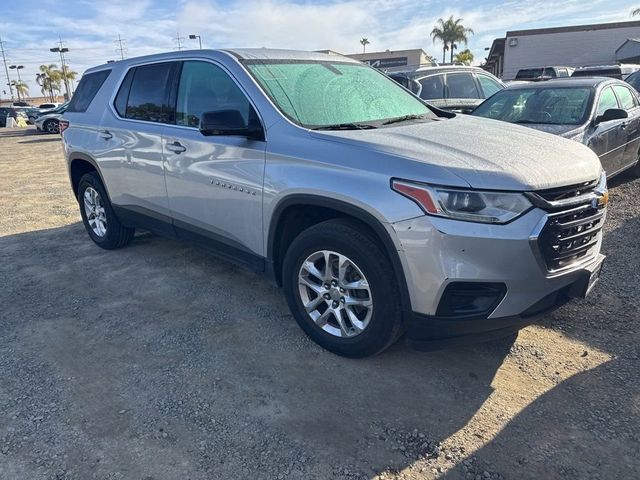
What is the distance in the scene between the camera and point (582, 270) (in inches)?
108

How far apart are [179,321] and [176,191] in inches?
42.1

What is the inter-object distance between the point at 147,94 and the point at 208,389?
2781mm

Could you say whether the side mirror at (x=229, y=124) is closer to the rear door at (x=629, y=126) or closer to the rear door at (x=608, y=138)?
the rear door at (x=608, y=138)

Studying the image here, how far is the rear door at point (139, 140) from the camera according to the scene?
419cm

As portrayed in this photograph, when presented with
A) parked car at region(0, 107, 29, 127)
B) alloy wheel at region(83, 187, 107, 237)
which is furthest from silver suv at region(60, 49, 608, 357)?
parked car at region(0, 107, 29, 127)

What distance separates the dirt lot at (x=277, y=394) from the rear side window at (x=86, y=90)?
2.05m

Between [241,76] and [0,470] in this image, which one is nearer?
[0,470]

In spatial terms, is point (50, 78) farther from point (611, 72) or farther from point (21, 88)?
point (611, 72)

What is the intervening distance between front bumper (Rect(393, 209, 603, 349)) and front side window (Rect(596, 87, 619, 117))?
4.44 meters

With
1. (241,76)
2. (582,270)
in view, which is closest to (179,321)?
(241,76)

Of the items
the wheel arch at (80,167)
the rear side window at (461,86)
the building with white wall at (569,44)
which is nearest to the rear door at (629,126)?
the rear side window at (461,86)

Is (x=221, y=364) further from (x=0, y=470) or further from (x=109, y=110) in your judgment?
(x=109, y=110)

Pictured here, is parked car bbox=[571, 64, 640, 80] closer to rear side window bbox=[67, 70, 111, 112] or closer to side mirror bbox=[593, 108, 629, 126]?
side mirror bbox=[593, 108, 629, 126]

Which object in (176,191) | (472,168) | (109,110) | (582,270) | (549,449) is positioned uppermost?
(109,110)
